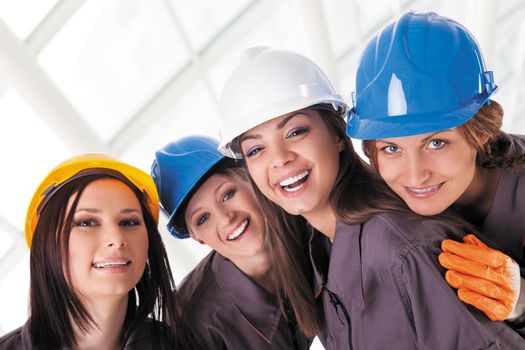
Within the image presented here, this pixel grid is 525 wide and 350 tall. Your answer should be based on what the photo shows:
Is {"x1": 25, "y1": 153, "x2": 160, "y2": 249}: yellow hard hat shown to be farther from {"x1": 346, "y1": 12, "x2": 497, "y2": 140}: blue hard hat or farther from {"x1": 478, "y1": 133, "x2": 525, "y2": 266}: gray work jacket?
{"x1": 478, "y1": 133, "x2": 525, "y2": 266}: gray work jacket

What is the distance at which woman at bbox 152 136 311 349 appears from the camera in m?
3.05

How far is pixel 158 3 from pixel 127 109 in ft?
3.25

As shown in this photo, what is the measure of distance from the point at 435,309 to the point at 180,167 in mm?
1523

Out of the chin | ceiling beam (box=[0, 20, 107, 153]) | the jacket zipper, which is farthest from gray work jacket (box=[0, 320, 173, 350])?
ceiling beam (box=[0, 20, 107, 153])

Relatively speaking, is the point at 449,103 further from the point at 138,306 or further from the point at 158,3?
the point at 158,3

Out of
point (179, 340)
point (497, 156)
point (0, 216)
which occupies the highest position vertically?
point (0, 216)

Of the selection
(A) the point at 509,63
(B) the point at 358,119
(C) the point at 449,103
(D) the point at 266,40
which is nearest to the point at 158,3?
(D) the point at 266,40

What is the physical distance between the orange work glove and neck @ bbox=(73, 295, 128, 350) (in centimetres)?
148

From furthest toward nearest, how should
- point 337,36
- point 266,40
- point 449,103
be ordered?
point 337,36 < point 266,40 < point 449,103

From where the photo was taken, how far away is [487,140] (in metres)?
2.34

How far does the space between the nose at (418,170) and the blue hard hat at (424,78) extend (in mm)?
110

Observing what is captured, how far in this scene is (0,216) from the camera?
4688mm

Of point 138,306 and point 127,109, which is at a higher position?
point 127,109

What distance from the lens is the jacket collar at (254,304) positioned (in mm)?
3146
